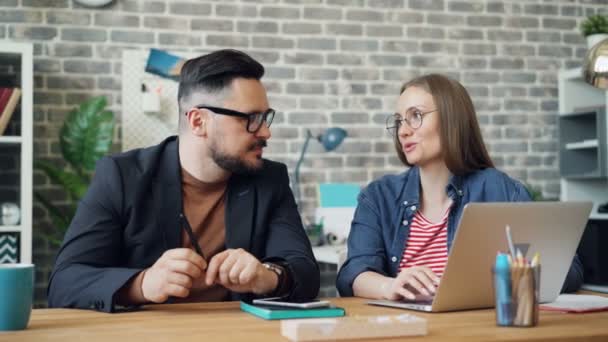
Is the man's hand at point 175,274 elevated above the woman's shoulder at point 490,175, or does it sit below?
below

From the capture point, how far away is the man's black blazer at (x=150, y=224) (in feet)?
6.33

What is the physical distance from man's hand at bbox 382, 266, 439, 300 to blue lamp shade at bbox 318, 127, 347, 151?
2469 mm

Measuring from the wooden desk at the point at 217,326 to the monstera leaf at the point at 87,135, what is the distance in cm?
221

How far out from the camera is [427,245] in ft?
7.50

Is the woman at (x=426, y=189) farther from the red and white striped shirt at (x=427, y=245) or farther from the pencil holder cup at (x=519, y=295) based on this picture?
the pencil holder cup at (x=519, y=295)

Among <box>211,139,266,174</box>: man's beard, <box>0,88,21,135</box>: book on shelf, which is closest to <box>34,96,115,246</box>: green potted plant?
<box>0,88,21,135</box>: book on shelf

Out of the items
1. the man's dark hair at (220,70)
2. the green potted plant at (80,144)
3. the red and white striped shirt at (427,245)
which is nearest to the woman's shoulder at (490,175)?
the red and white striped shirt at (427,245)

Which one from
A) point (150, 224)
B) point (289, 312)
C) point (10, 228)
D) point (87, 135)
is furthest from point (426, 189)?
point (10, 228)

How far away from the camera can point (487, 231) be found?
158 centimetres

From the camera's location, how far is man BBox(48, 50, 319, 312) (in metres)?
1.99

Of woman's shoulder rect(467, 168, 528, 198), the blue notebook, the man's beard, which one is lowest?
the blue notebook

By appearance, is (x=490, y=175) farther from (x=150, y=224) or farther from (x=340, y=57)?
(x=340, y=57)

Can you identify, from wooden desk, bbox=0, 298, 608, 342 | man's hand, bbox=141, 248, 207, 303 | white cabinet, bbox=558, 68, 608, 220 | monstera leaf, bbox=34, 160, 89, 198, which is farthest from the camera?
white cabinet, bbox=558, 68, 608, 220

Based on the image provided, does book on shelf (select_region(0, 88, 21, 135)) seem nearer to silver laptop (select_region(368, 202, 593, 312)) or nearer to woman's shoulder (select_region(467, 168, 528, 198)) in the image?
woman's shoulder (select_region(467, 168, 528, 198))
